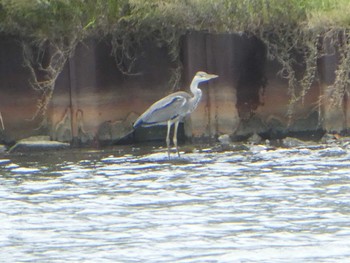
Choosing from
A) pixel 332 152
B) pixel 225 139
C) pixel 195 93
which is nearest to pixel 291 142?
pixel 225 139

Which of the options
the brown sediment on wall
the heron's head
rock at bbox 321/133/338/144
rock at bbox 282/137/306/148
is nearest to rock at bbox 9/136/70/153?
the brown sediment on wall

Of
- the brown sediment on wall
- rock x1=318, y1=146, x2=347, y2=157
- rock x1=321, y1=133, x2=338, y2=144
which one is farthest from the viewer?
the brown sediment on wall

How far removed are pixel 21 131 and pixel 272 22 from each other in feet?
16.1

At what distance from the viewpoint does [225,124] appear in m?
19.3

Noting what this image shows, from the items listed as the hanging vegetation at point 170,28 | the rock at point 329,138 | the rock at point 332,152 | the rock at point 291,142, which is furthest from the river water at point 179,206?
the hanging vegetation at point 170,28

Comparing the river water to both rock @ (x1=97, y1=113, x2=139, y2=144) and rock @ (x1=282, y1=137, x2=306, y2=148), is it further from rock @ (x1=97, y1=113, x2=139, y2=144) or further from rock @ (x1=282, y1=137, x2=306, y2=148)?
rock @ (x1=97, y1=113, x2=139, y2=144)

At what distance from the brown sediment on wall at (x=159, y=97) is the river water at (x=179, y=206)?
1.54 metres

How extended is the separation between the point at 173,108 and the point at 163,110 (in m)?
0.20

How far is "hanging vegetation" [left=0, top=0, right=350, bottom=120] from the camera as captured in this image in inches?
764

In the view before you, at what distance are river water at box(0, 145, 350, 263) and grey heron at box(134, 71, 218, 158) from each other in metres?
0.74

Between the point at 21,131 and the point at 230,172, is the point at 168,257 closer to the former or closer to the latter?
the point at 230,172

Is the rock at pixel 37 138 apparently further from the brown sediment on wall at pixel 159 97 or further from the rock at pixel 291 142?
the rock at pixel 291 142

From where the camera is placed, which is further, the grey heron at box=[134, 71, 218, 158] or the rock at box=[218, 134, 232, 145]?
the rock at box=[218, 134, 232, 145]

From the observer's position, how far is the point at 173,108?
18.3 m
